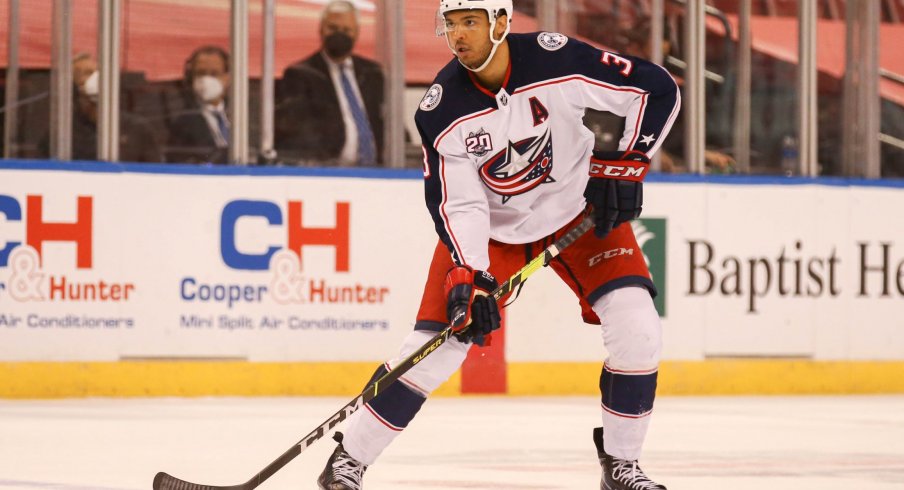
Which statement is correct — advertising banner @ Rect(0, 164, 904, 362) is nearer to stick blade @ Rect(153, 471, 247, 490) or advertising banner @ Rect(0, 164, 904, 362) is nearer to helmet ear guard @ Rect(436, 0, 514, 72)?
stick blade @ Rect(153, 471, 247, 490)

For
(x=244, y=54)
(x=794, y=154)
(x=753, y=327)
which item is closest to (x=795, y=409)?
(x=753, y=327)

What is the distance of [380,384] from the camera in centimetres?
382

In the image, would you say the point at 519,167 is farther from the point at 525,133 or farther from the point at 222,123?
the point at 222,123

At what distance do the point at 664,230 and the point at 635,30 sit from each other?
1068 millimetres

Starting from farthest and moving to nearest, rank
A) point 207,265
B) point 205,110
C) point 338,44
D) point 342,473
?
point 338,44 < point 205,110 < point 207,265 < point 342,473

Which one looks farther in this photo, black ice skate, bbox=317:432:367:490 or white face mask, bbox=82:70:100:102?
white face mask, bbox=82:70:100:102

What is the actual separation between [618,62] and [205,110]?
3.93 metres

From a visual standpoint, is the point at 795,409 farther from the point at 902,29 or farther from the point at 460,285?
the point at 460,285

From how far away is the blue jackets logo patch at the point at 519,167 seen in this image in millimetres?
3881

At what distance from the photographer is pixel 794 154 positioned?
826cm

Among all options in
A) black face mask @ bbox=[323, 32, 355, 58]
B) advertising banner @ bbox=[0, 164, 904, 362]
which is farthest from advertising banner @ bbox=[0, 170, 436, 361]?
black face mask @ bbox=[323, 32, 355, 58]

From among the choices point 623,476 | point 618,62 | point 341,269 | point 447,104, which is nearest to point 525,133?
point 447,104

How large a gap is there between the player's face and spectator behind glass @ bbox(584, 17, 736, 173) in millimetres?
4156

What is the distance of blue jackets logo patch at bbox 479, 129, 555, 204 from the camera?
12.7 feet
